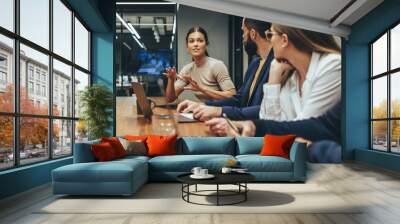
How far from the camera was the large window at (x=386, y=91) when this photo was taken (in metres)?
7.81

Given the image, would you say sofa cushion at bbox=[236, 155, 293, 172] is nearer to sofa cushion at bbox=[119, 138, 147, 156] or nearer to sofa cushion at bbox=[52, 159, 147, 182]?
sofa cushion at bbox=[119, 138, 147, 156]

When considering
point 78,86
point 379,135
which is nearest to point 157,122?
point 78,86

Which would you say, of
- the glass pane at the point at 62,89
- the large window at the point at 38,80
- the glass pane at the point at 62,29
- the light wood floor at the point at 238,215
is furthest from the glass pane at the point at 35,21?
the light wood floor at the point at 238,215

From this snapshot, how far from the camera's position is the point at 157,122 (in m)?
8.91

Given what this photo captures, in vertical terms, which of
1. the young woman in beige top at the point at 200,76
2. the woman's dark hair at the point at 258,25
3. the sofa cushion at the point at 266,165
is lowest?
the sofa cushion at the point at 266,165

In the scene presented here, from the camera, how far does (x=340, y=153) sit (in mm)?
9055

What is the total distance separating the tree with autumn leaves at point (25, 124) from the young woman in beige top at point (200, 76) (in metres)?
3.15

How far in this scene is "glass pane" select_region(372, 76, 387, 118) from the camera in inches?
330

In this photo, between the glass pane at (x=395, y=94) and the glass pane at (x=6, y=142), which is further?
the glass pane at (x=395, y=94)

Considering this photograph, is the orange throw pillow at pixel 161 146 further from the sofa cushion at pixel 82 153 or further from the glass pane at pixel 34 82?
the glass pane at pixel 34 82

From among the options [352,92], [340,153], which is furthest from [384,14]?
[340,153]

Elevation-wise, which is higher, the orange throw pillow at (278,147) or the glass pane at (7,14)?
the glass pane at (7,14)

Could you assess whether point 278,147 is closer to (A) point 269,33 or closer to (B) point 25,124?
(A) point 269,33

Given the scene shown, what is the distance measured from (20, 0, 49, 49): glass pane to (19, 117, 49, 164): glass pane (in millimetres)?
1238
